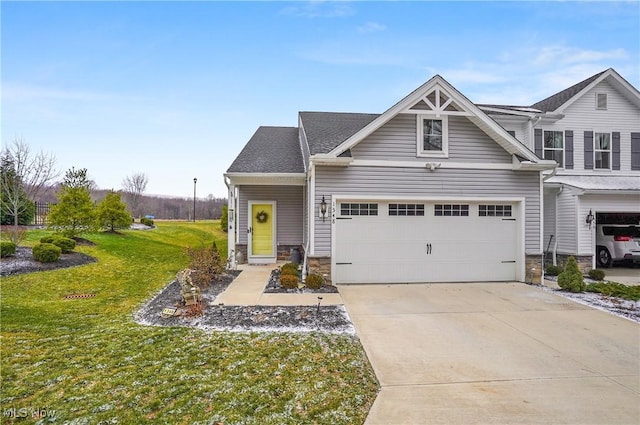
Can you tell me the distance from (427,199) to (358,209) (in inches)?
77.9

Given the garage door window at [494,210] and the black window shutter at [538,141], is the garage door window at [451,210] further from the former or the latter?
the black window shutter at [538,141]

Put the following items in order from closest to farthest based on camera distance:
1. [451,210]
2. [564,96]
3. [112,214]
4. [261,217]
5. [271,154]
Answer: [451,210], [564,96], [261,217], [271,154], [112,214]

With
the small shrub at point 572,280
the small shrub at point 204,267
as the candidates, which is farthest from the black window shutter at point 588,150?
the small shrub at point 204,267

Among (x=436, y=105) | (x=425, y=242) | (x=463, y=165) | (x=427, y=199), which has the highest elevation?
(x=436, y=105)

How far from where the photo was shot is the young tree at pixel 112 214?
18.2m

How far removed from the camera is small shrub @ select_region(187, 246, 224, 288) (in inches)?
343

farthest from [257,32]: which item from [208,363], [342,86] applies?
[208,363]

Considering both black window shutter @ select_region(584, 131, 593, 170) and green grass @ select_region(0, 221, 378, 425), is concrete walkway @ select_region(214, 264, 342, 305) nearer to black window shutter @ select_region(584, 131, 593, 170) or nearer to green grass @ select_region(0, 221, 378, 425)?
green grass @ select_region(0, 221, 378, 425)

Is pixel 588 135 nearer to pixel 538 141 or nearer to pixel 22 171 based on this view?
pixel 538 141

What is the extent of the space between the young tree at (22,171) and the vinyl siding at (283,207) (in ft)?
31.9

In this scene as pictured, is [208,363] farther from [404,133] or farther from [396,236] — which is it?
[404,133]

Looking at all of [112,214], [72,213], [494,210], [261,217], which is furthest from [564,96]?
[112,214]

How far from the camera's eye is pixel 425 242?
936 centimetres

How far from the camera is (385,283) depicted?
9172 millimetres
